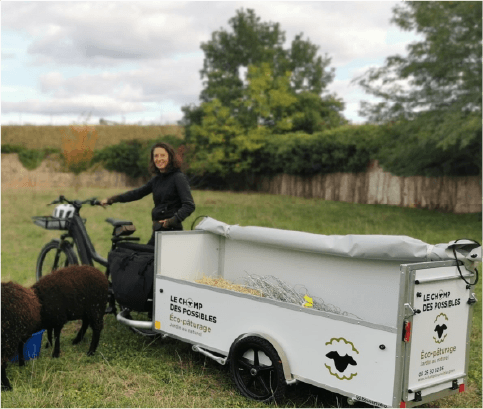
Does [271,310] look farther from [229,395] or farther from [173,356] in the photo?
[173,356]

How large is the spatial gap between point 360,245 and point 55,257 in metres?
3.77

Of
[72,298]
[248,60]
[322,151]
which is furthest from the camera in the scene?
[248,60]

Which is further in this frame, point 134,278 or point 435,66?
point 435,66

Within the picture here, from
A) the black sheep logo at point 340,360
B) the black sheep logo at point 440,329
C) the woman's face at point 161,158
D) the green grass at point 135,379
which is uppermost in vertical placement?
the woman's face at point 161,158

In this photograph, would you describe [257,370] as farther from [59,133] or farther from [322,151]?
[59,133]

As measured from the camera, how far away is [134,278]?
4.61 m

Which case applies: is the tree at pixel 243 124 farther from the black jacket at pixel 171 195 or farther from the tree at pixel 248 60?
the black jacket at pixel 171 195

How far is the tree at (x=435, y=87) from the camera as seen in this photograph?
44.9 ft

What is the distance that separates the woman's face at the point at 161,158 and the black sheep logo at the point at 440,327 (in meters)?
2.72

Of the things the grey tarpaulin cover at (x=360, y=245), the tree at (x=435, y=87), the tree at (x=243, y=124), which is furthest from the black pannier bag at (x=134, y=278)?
the tree at (x=243, y=124)

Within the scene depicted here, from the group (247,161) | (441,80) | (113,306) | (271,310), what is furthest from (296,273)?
(247,161)

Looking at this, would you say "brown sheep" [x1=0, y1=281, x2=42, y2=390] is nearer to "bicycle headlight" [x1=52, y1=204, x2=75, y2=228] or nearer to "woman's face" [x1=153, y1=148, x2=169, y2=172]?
"woman's face" [x1=153, y1=148, x2=169, y2=172]

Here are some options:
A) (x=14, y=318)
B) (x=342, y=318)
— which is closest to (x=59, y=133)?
(x=14, y=318)

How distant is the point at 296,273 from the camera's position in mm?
4582
